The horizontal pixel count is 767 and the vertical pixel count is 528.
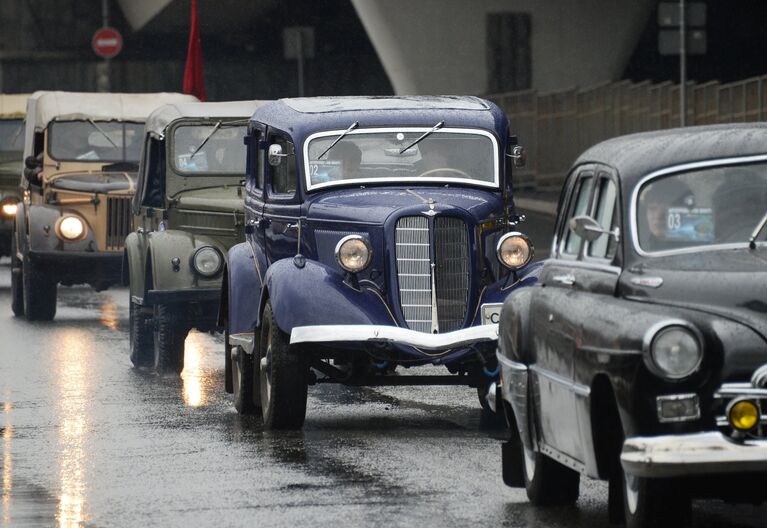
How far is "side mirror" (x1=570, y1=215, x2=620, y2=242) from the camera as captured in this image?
8.27 meters

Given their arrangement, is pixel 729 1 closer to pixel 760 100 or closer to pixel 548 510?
pixel 760 100

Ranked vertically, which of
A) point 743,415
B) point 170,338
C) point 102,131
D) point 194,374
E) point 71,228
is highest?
point 102,131

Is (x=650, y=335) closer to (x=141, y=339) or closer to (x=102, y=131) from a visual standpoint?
(x=141, y=339)

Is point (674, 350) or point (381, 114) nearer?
point (674, 350)

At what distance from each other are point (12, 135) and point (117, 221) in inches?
343

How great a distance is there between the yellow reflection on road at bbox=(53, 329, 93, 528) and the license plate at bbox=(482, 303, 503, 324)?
7.84 ft

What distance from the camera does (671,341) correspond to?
24.1 ft

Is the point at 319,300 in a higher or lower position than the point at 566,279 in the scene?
lower

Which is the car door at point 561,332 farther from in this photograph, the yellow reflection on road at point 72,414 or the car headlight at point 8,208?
the car headlight at point 8,208

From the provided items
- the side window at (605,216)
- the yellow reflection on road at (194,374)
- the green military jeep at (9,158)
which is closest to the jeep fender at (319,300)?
the yellow reflection on road at (194,374)

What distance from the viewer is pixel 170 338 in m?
16.5

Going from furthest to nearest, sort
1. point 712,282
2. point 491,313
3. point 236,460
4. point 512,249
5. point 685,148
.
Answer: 1. point 512,249
2. point 491,313
3. point 236,460
4. point 685,148
5. point 712,282

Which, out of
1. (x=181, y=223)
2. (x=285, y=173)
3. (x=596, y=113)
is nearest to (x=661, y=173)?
(x=285, y=173)

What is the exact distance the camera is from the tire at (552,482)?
922 cm
